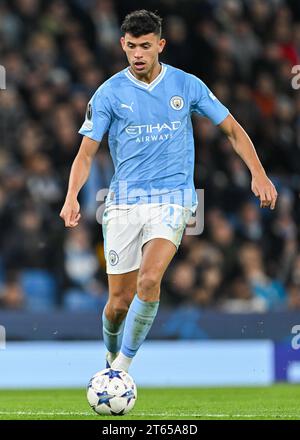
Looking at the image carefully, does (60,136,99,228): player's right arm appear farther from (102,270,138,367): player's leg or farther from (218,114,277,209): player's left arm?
(218,114,277,209): player's left arm

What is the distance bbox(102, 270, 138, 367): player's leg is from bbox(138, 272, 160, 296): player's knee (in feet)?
1.53

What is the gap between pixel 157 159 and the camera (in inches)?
307

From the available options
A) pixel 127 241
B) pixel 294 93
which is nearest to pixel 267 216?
pixel 294 93

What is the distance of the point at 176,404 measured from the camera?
8.52 metres

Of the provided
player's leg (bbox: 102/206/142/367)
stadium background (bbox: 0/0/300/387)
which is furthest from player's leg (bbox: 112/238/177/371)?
stadium background (bbox: 0/0/300/387)

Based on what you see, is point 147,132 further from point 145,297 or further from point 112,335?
point 112,335

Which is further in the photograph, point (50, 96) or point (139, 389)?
point (50, 96)

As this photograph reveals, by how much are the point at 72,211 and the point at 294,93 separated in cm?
826

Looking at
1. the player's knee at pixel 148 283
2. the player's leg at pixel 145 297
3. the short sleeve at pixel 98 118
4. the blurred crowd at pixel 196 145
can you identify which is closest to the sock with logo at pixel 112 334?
the player's leg at pixel 145 297

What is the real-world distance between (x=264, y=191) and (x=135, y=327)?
1.18 meters

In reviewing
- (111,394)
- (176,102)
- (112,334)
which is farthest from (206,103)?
(111,394)

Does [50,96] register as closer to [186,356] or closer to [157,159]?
[186,356]

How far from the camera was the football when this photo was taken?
714cm

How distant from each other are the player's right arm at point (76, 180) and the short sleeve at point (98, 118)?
0.05 meters
